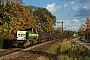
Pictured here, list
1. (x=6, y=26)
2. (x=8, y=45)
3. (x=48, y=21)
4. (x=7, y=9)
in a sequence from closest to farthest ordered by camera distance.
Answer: (x=8, y=45), (x=6, y=26), (x=7, y=9), (x=48, y=21)

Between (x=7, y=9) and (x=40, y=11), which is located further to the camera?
(x=40, y=11)

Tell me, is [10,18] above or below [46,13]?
below

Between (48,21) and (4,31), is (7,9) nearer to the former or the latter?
(4,31)

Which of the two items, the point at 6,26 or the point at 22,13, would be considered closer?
the point at 6,26

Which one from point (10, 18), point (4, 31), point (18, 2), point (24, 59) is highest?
point (18, 2)

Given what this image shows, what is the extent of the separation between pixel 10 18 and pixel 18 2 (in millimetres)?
17061

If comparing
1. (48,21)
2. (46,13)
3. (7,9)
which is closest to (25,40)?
(7,9)

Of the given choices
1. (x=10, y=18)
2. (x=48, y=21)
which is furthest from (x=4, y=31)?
(x=48, y=21)

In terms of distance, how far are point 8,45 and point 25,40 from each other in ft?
15.9

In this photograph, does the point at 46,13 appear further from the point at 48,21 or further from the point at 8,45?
the point at 8,45

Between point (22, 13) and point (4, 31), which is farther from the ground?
point (22, 13)

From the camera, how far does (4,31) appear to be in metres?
38.2

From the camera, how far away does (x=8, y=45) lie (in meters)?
36.6

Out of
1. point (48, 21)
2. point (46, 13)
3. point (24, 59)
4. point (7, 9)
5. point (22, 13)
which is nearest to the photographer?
point (24, 59)
